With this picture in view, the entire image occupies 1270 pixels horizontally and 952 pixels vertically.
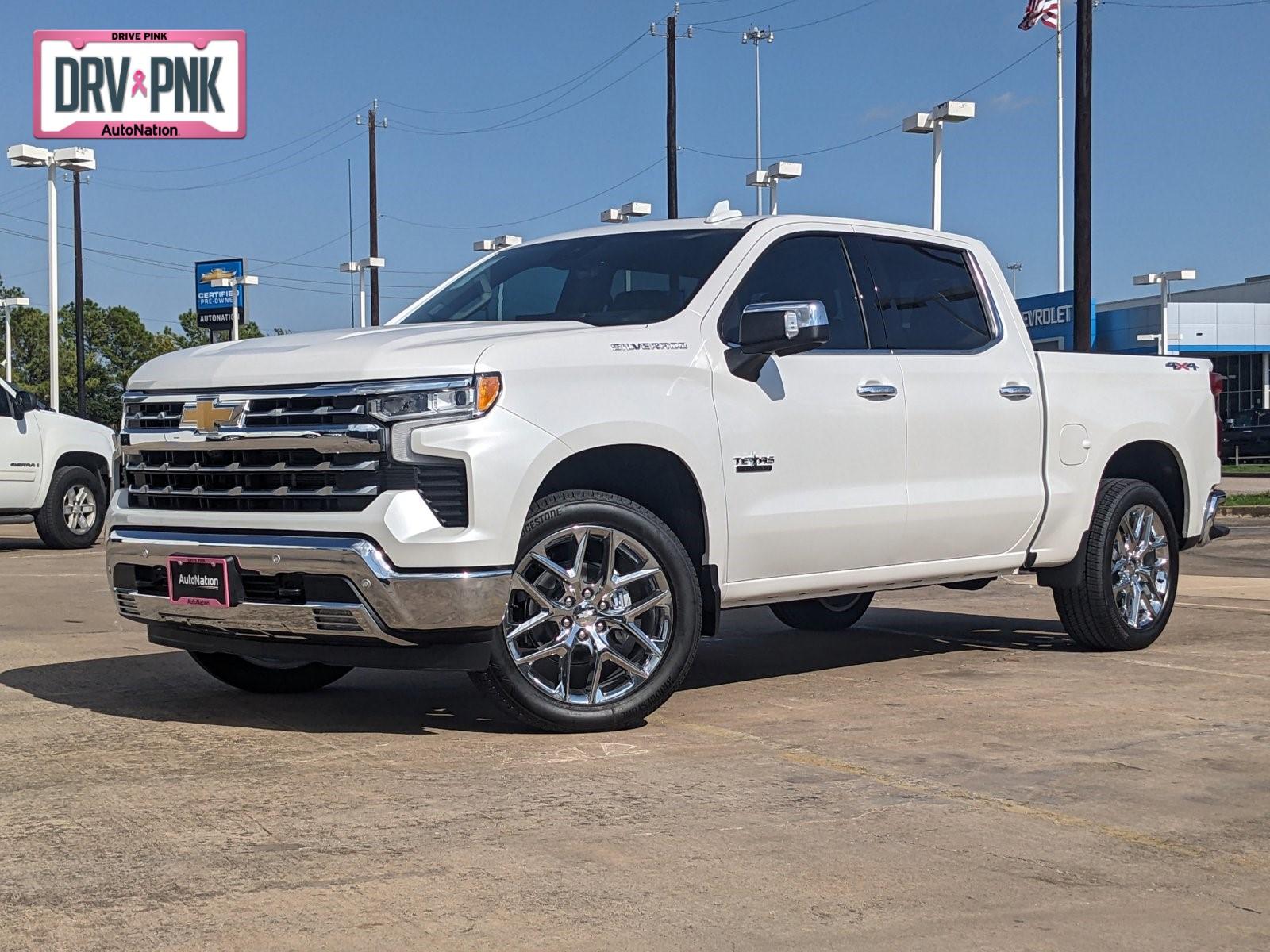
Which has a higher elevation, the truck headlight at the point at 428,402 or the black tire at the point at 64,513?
the truck headlight at the point at 428,402

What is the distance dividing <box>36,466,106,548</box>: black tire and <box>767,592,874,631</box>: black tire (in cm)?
940

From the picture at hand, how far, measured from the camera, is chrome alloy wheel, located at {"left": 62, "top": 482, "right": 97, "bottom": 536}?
669 inches

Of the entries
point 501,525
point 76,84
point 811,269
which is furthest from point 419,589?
point 76,84

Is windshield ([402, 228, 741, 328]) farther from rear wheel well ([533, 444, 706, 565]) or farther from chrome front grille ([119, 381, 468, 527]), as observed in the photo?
chrome front grille ([119, 381, 468, 527])

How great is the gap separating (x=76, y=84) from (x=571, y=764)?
116 feet

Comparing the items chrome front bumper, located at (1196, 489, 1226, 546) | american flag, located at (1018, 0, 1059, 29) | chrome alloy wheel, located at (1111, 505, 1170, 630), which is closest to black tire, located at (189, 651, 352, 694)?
chrome alloy wheel, located at (1111, 505, 1170, 630)

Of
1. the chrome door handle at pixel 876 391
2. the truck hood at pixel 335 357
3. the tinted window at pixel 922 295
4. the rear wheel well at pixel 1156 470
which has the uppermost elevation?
the tinted window at pixel 922 295

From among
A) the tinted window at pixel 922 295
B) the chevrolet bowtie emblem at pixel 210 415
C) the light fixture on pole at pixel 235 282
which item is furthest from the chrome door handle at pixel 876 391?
the light fixture on pole at pixel 235 282

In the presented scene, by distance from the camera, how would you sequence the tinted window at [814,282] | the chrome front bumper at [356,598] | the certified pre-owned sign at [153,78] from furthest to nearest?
the certified pre-owned sign at [153,78]
the tinted window at [814,282]
the chrome front bumper at [356,598]

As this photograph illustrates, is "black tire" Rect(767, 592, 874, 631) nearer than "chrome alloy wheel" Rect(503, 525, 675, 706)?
No

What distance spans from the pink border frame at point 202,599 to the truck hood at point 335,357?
0.62 metres

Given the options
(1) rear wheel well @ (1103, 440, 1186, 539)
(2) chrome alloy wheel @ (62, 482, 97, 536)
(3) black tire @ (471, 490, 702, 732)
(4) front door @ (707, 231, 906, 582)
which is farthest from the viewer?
(2) chrome alloy wheel @ (62, 482, 97, 536)

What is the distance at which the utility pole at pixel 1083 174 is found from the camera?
24.3 m

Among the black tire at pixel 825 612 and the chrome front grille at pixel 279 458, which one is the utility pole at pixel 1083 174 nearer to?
the black tire at pixel 825 612
